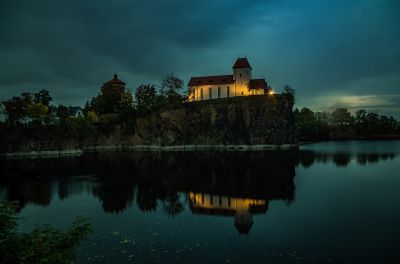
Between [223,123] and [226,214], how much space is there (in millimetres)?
72015

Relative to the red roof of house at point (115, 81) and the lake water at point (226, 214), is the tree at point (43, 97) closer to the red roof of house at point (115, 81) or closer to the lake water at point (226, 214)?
the red roof of house at point (115, 81)

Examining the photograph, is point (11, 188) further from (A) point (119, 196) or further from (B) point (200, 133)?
(B) point (200, 133)

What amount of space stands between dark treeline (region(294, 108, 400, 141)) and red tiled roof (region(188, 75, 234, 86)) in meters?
49.2

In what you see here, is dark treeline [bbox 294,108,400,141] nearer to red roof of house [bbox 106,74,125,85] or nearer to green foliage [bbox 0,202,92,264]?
red roof of house [bbox 106,74,125,85]

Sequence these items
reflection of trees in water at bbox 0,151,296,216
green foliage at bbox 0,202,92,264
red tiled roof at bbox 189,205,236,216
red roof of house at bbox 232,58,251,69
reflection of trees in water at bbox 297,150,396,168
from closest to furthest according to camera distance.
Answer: green foliage at bbox 0,202,92,264, red tiled roof at bbox 189,205,236,216, reflection of trees in water at bbox 0,151,296,216, reflection of trees in water at bbox 297,150,396,168, red roof of house at bbox 232,58,251,69

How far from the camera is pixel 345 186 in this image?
2959cm

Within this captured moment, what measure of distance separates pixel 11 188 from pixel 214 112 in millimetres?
66632

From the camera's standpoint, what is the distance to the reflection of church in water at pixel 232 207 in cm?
1895

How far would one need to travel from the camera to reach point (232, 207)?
22.2 meters

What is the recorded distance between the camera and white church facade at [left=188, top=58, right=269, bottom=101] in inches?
3654

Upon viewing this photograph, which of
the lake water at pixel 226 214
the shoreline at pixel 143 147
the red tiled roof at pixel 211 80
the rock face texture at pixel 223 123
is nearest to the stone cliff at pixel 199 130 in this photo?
the rock face texture at pixel 223 123

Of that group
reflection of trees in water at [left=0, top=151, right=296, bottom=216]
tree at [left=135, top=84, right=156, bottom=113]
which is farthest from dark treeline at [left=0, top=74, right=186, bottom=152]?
reflection of trees in water at [left=0, top=151, right=296, bottom=216]

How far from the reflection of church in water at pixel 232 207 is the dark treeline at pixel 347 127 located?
114 meters

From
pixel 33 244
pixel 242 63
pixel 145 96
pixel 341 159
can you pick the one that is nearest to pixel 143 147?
pixel 145 96
